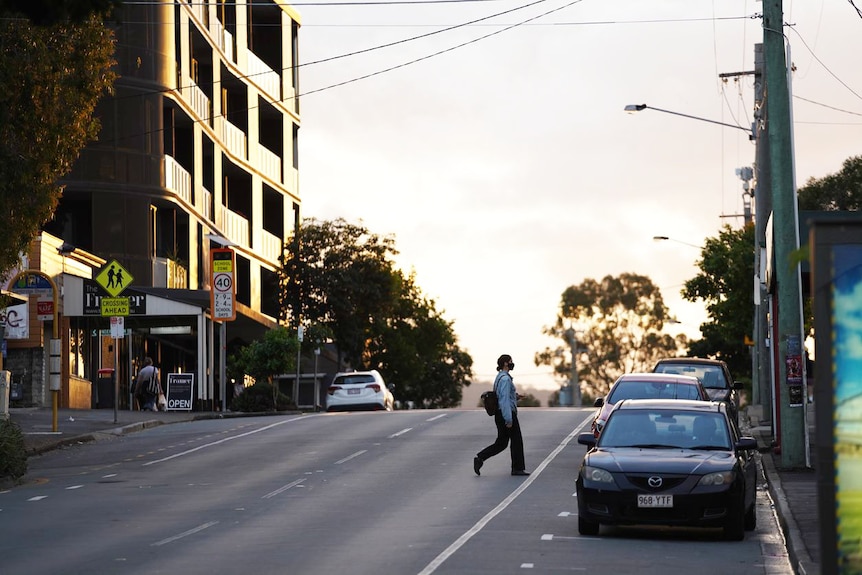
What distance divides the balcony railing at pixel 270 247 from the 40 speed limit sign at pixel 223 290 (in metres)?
18.3

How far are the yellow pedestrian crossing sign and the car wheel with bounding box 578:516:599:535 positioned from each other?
20330 mm

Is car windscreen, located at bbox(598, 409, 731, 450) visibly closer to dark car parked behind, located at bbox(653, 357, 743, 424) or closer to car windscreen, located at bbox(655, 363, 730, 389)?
dark car parked behind, located at bbox(653, 357, 743, 424)

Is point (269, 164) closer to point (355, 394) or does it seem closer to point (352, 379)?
point (352, 379)

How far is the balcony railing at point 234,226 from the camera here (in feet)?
191

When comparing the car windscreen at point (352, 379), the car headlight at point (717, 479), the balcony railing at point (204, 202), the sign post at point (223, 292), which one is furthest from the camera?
the balcony railing at point (204, 202)

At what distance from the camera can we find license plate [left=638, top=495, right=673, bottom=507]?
51.0 ft

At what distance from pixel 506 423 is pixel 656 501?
24.2 feet

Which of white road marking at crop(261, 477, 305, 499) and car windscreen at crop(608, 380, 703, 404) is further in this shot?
car windscreen at crop(608, 380, 703, 404)

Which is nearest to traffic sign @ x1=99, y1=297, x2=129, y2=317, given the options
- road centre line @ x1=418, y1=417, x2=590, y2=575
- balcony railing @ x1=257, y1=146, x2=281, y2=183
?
road centre line @ x1=418, y1=417, x2=590, y2=575

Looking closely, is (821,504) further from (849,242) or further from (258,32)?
(258,32)

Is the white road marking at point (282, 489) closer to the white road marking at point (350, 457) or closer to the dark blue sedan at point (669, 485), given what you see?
the white road marking at point (350, 457)

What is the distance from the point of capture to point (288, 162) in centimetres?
6825

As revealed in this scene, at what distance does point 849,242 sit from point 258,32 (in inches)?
2424

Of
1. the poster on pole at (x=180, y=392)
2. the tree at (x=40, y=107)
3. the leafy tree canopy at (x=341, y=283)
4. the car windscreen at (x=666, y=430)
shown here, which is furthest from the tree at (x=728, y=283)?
the car windscreen at (x=666, y=430)
